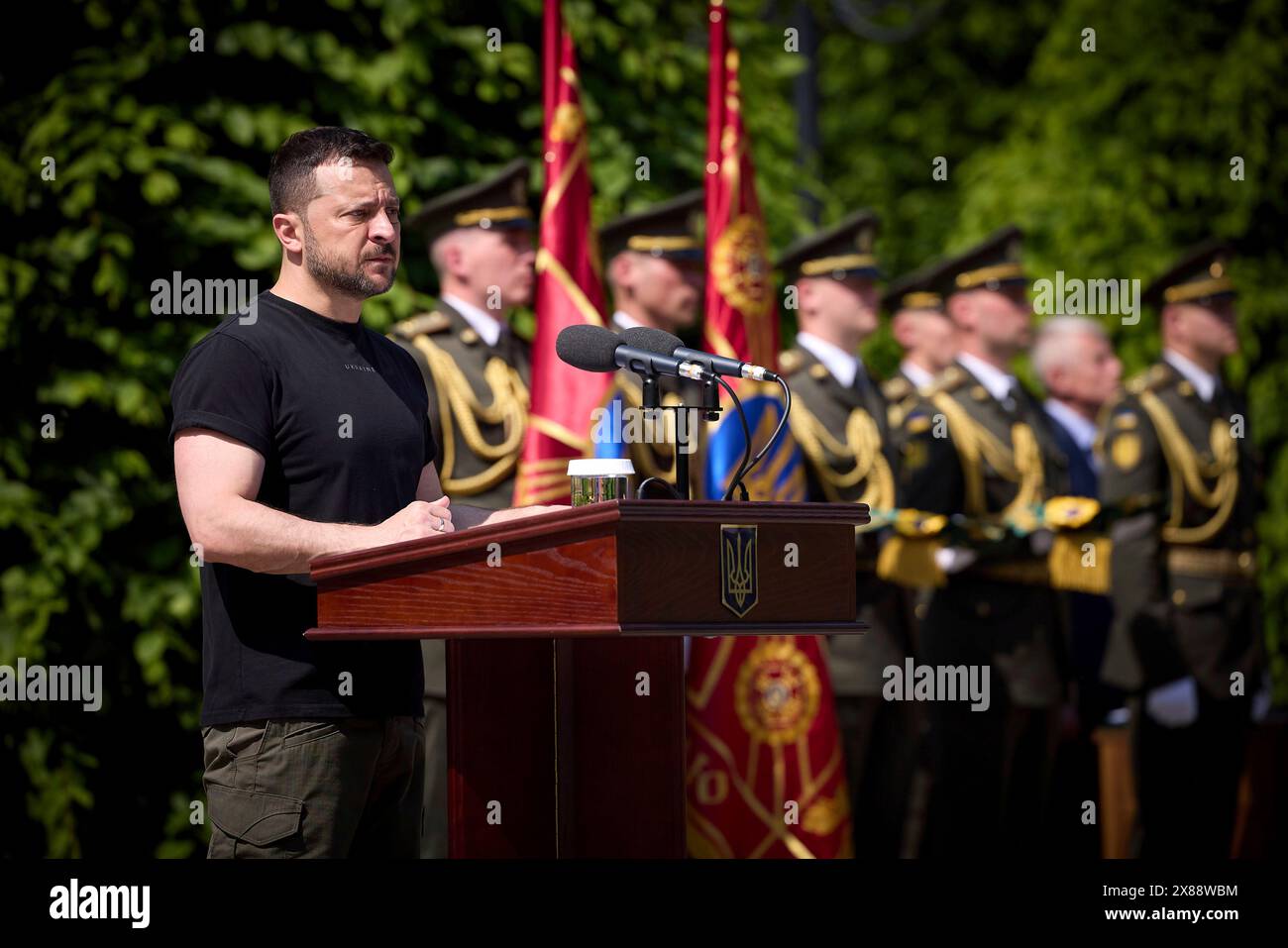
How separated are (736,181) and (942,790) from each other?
237cm

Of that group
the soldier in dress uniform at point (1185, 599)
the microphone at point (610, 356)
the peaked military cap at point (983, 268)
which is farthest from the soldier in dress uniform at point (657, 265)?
the microphone at point (610, 356)

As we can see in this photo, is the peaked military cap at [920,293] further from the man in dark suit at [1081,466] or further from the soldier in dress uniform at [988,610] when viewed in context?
the man in dark suit at [1081,466]

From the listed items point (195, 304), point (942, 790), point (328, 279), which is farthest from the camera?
point (942, 790)

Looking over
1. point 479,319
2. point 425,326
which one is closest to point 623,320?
point 479,319

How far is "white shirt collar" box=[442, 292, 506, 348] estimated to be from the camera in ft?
21.8

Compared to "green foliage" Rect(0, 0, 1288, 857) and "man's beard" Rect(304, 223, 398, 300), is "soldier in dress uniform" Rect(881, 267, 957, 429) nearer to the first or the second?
"green foliage" Rect(0, 0, 1288, 857)

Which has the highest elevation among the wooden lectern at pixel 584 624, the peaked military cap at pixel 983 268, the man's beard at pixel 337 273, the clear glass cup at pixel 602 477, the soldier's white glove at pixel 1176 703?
the peaked military cap at pixel 983 268

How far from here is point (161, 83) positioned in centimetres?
669

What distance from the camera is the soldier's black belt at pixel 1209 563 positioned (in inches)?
329

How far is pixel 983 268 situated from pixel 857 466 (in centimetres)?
133

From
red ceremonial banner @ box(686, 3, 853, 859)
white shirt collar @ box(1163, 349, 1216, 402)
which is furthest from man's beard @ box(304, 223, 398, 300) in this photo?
white shirt collar @ box(1163, 349, 1216, 402)

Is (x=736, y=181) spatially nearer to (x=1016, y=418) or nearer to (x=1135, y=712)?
(x=1016, y=418)

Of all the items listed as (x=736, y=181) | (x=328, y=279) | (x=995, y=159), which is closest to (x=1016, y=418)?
(x=736, y=181)
